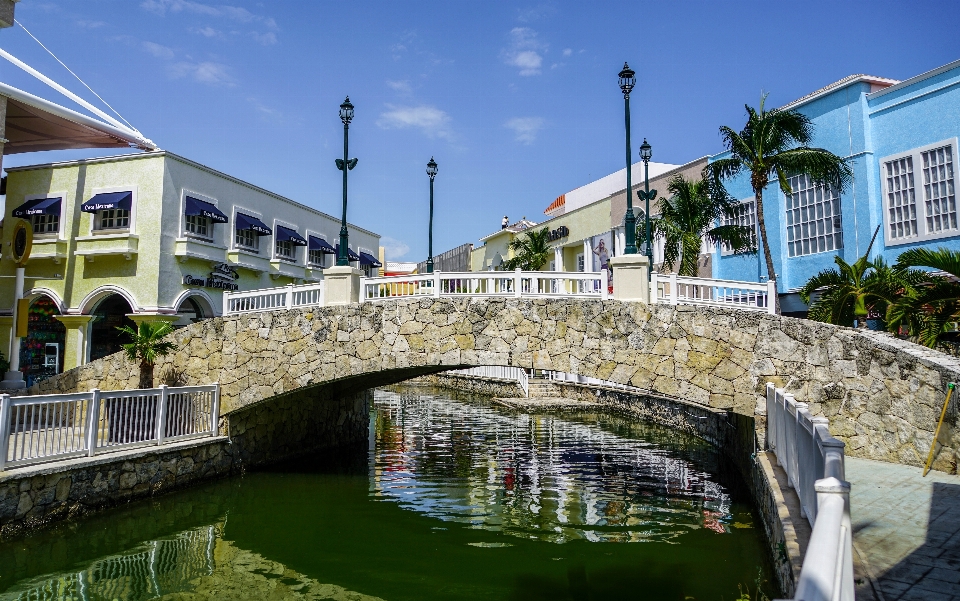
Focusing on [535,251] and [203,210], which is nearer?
[203,210]

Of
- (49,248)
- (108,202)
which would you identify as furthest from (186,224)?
(49,248)

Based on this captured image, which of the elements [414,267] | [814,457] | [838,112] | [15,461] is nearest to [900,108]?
[838,112]

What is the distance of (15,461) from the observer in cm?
1058

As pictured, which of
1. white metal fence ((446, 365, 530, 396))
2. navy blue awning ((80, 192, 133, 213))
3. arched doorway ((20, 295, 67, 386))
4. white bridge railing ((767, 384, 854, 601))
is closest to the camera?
white bridge railing ((767, 384, 854, 601))

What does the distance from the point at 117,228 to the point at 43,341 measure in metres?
6.05

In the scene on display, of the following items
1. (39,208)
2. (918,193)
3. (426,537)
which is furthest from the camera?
Result: (39,208)

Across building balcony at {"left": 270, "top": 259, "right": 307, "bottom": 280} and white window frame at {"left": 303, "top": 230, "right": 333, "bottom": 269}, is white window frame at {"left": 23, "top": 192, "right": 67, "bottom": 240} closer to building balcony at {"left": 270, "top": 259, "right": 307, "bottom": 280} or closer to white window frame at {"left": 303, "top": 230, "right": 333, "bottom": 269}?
building balcony at {"left": 270, "top": 259, "right": 307, "bottom": 280}

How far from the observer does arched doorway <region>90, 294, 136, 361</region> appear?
23859 millimetres

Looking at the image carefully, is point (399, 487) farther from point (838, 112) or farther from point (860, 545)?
point (838, 112)

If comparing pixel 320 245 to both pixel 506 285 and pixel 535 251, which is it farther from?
pixel 506 285

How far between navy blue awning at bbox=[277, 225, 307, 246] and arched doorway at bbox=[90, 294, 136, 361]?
19.2 feet

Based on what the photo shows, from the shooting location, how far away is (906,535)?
6473 millimetres

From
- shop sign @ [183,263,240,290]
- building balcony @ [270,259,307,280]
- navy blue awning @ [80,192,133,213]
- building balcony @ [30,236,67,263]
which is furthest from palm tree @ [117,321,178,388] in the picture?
building balcony @ [270,259,307,280]

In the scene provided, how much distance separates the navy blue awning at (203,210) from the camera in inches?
847
